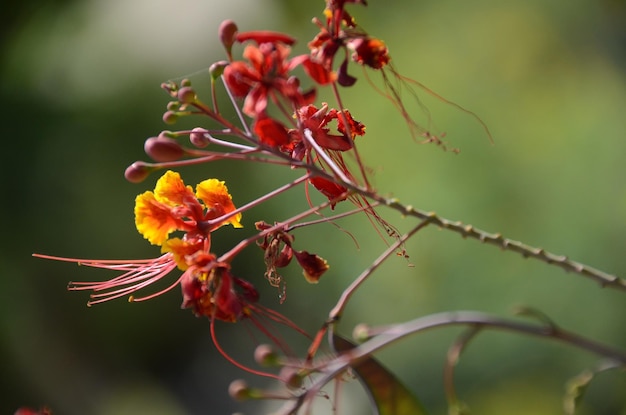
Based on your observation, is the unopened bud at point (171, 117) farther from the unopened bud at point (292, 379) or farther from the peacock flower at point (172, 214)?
the unopened bud at point (292, 379)

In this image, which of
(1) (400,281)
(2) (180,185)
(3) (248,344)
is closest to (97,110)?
(3) (248,344)

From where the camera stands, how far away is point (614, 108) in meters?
1.83

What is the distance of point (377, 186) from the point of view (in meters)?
1.98

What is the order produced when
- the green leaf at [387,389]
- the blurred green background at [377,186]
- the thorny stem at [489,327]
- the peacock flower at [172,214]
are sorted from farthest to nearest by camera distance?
1. the blurred green background at [377,186]
2. the peacock flower at [172,214]
3. the green leaf at [387,389]
4. the thorny stem at [489,327]

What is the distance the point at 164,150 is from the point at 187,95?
4cm

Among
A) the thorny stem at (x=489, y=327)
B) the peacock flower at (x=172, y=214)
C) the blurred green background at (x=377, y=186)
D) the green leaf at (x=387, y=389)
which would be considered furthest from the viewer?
the blurred green background at (x=377, y=186)

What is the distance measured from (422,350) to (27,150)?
4.42 ft

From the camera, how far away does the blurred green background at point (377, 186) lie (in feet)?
5.77

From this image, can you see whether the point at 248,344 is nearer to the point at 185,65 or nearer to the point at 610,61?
the point at 185,65

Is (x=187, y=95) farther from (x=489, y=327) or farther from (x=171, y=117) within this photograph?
(x=489, y=327)

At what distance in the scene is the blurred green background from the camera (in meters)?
1.76

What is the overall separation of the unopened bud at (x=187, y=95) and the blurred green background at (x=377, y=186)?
4.27 ft

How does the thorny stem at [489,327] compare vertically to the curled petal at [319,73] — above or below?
below

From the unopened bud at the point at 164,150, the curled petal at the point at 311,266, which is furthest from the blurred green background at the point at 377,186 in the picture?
the unopened bud at the point at 164,150
